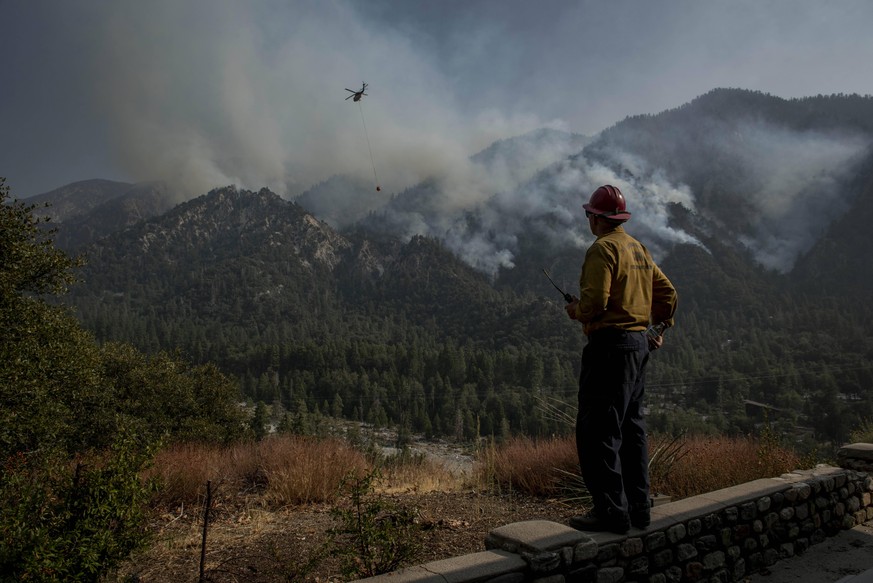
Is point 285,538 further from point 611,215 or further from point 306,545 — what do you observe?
point 611,215

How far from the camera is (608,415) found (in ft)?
10.8

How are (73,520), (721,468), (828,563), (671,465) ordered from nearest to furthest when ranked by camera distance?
1. (73,520)
2. (828,563)
3. (721,468)
4. (671,465)

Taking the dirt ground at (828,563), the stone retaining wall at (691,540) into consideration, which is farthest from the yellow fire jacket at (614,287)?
the dirt ground at (828,563)

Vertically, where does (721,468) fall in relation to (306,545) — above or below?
below

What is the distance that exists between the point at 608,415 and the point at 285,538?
354cm

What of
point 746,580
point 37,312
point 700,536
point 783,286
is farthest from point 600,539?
point 783,286

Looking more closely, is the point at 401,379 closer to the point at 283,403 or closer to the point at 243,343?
the point at 283,403

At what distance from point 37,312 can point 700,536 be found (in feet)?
41.8

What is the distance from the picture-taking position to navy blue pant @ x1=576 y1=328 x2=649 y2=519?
10.8 feet

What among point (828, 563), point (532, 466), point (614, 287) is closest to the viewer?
point (614, 287)

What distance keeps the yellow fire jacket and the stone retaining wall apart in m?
1.38

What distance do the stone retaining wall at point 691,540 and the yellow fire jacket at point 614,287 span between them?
138 centimetres

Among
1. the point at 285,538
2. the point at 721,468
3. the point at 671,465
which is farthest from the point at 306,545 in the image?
the point at 721,468

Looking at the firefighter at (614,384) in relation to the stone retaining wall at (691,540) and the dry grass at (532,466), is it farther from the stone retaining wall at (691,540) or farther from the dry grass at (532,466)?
the dry grass at (532,466)
